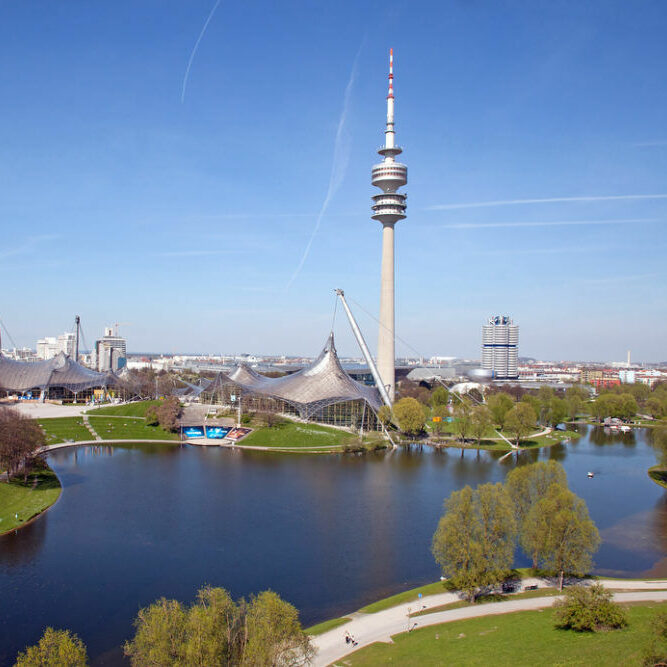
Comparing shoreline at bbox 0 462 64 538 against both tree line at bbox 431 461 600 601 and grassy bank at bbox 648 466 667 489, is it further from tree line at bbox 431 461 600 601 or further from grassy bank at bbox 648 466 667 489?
grassy bank at bbox 648 466 667 489

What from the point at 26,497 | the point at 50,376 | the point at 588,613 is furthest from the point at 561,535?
the point at 50,376

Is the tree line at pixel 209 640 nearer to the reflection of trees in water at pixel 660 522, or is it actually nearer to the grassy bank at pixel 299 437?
the reflection of trees in water at pixel 660 522

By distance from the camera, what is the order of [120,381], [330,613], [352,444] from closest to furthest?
[330,613] < [352,444] < [120,381]

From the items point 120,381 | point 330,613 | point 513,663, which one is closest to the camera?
point 513,663

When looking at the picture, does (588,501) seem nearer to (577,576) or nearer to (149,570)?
(577,576)

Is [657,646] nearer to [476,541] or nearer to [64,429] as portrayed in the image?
[476,541]

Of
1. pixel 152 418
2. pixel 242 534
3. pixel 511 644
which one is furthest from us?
pixel 152 418

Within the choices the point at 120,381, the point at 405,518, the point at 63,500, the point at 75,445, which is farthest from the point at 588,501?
the point at 120,381

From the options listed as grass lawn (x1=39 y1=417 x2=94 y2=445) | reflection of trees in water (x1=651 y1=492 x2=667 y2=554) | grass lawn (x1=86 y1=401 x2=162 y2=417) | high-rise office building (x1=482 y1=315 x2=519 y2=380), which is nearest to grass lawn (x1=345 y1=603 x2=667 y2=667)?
reflection of trees in water (x1=651 y1=492 x2=667 y2=554)
